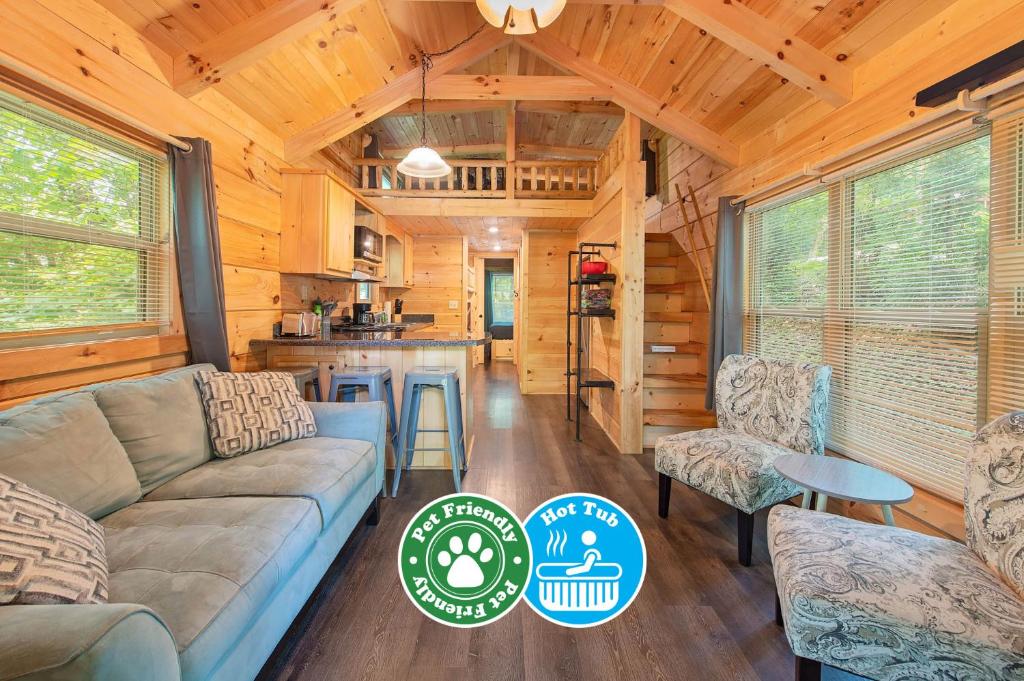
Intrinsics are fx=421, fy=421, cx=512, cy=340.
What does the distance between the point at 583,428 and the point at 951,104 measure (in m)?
3.22

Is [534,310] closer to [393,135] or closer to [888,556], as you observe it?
[393,135]

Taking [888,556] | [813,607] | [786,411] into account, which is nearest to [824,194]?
[786,411]

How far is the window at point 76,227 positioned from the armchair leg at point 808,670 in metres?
2.74

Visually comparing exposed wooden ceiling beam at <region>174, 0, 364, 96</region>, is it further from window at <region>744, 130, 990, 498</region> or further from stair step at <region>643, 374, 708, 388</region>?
stair step at <region>643, 374, 708, 388</region>

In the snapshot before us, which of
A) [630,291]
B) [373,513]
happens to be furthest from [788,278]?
[373,513]

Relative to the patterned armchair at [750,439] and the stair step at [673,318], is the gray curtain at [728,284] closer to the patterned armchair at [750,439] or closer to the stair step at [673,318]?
the patterned armchair at [750,439]

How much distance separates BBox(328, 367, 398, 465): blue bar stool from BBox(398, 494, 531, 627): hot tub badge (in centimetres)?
115

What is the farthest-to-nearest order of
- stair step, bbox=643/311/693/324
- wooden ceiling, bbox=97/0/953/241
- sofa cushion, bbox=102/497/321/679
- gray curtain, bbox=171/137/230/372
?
stair step, bbox=643/311/693/324, gray curtain, bbox=171/137/230/372, wooden ceiling, bbox=97/0/953/241, sofa cushion, bbox=102/497/321/679

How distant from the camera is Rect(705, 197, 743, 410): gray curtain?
2.97 metres

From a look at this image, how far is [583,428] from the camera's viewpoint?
4117 millimetres

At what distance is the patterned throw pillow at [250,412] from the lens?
6.17 ft

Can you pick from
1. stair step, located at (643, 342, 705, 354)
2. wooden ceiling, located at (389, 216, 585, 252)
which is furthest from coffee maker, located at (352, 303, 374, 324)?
stair step, located at (643, 342, 705, 354)

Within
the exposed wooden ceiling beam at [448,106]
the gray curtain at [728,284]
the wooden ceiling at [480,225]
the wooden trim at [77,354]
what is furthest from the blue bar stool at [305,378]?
the exposed wooden ceiling beam at [448,106]

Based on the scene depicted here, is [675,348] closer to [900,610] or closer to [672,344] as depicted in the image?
[672,344]
